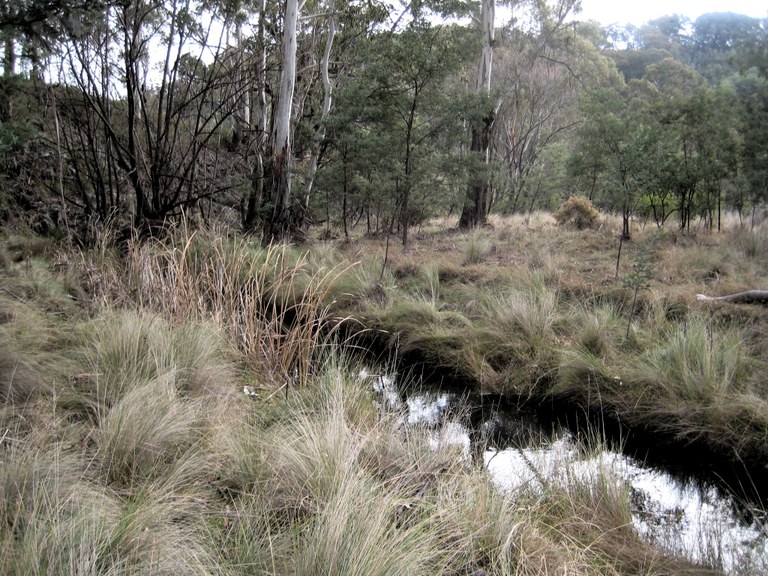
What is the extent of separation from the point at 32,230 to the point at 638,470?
9052 mm

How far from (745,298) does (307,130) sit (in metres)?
9.62

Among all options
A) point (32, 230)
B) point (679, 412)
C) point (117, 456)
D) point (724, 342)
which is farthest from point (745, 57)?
point (32, 230)

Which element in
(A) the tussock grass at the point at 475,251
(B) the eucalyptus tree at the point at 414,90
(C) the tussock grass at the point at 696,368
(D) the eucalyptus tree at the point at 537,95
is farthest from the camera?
(D) the eucalyptus tree at the point at 537,95

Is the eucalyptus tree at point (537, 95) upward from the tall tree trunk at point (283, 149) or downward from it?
upward

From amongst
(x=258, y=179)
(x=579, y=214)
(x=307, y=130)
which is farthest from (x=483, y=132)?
(x=258, y=179)

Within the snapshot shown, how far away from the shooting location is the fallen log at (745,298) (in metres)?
6.29

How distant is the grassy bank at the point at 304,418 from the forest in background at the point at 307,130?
5.25ft

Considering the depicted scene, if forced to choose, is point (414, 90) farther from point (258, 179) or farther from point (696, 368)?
point (696, 368)

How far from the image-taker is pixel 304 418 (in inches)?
124

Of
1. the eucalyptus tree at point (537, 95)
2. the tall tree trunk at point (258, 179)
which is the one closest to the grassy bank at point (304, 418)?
the tall tree trunk at point (258, 179)

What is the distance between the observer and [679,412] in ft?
15.1

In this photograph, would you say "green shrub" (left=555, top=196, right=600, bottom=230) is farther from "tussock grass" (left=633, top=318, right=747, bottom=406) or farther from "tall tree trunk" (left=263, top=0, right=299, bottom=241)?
"tussock grass" (left=633, top=318, right=747, bottom=406)

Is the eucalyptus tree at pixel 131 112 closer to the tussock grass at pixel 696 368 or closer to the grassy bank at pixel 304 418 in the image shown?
the grassy bank at pixel 304 418

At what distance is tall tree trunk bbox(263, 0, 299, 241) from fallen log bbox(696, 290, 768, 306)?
6945 mm
